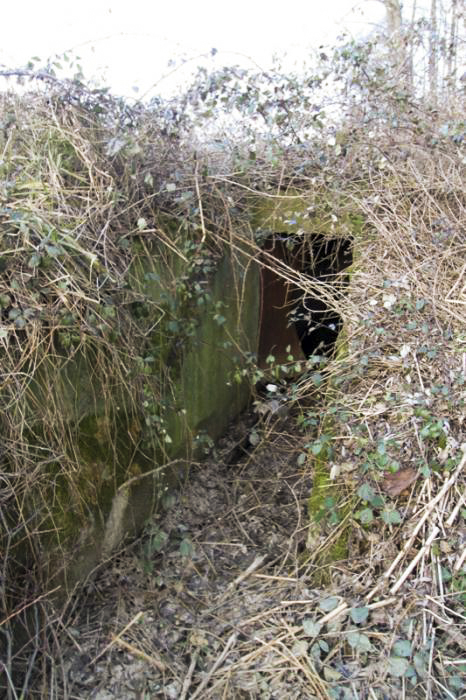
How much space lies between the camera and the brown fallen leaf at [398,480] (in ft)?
8.74

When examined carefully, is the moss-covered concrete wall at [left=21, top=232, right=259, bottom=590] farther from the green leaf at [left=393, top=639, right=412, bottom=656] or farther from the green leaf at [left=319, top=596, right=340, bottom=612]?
the green leaf at [left=393, top=639, right=412, bottom=656]

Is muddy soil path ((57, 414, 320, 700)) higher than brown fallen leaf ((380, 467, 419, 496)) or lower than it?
lower

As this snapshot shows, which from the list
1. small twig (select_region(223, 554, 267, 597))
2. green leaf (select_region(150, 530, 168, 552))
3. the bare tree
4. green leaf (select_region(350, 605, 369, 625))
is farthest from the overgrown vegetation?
the bare tree

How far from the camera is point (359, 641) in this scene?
94.3 inches

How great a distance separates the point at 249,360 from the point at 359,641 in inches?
72.7

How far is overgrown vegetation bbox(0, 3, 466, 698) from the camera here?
2443 mm

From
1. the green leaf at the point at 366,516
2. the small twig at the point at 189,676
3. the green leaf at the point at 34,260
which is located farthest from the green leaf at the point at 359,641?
the green leaf at the point at 34,260

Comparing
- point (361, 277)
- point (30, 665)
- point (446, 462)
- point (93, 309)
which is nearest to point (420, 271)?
point (361, 277)

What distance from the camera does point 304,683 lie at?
7.85 ft

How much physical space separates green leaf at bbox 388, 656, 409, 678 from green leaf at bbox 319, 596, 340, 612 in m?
0.35

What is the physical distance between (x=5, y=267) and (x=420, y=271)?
2359 mm

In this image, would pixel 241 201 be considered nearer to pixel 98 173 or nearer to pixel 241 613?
pixel 98 173

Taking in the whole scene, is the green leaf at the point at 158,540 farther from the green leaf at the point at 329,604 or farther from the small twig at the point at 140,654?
the green leaf at the point at 329,604

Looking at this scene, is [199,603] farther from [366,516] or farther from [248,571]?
[366,516]
